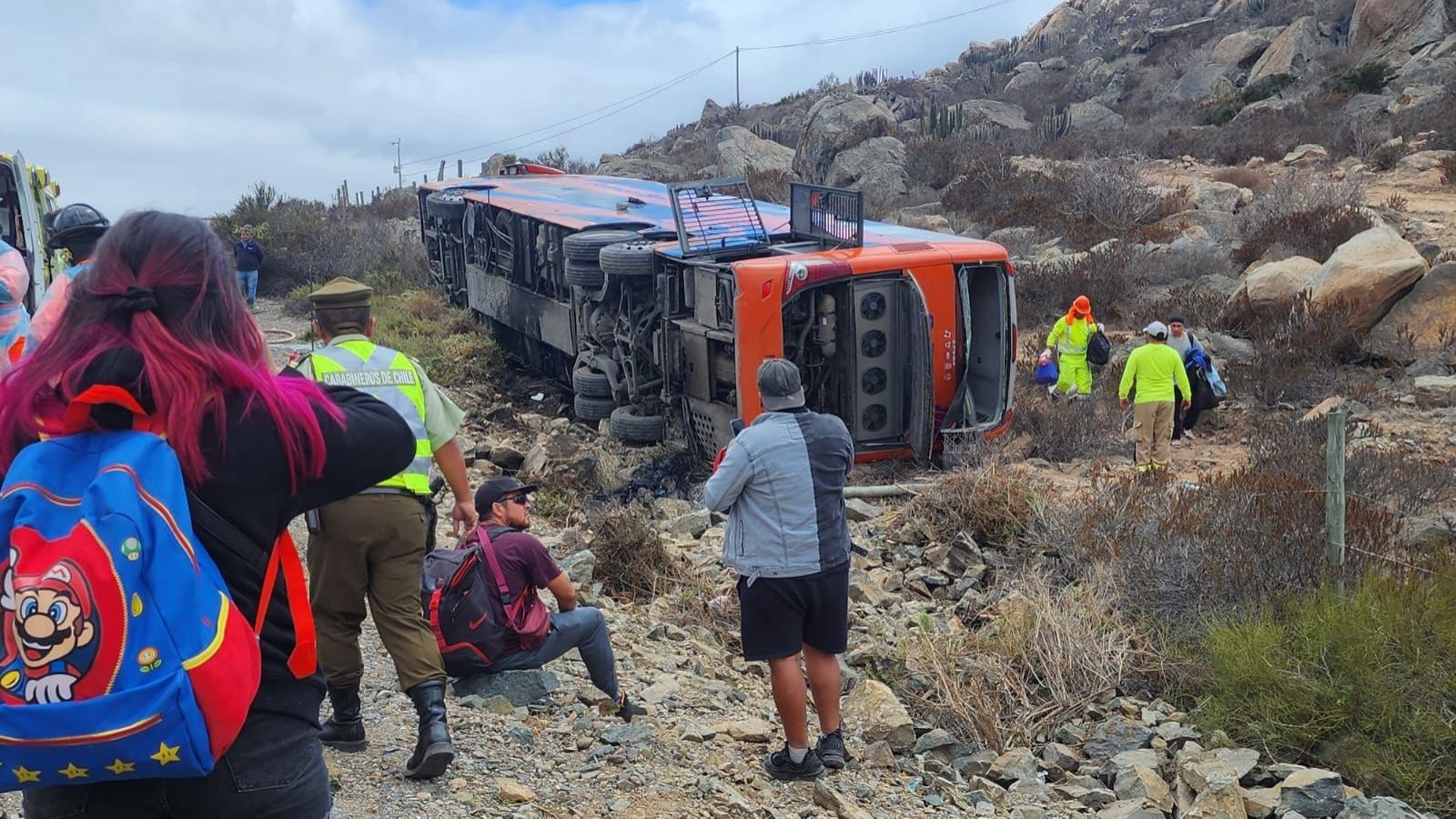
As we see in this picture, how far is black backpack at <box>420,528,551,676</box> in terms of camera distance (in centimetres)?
478

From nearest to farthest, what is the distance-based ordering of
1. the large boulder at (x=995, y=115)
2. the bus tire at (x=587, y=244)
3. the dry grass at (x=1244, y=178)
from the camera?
the bus tire at (x=587, y=244) → the dry grass at (x=1244, y=178) → the large boulder at (x=995, y=115)

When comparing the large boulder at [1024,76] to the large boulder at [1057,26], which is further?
the large boulder at [1057,26]

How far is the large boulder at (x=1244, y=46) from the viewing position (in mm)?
38375

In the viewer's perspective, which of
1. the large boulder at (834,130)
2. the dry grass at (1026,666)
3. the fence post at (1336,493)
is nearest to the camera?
the dry grass at (1026,666)

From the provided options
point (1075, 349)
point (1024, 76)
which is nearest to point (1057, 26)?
point (1024, 76)

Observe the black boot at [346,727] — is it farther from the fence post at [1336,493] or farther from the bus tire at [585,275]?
the bus tire at [585,275]

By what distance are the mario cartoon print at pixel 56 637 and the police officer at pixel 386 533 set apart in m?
1.99

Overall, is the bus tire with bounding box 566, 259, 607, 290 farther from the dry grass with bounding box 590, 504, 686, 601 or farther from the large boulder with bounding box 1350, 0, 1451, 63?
the large boulder with bounding box 1350, 0, 1451, 63

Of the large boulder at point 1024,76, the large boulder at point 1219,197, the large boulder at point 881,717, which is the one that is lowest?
the large boulder at point 881,717

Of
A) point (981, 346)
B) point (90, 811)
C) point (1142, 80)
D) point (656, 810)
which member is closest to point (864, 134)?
point (1142, 80)

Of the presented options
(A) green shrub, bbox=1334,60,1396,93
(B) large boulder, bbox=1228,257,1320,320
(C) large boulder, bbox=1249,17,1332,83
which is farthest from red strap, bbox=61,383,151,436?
(C) large boulder, bbox=1249,17,1332,83

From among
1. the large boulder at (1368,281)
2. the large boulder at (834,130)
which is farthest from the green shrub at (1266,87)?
the large boulder at (1368,281)

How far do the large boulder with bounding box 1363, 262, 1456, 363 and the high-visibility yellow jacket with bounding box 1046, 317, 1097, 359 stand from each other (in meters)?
3.02

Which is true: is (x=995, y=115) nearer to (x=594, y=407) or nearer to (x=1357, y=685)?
(x=594, y=407)
